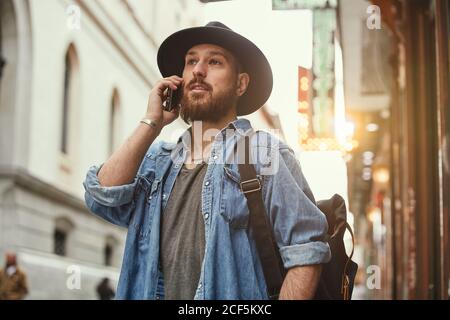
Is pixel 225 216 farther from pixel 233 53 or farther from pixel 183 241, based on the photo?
pixel 233 53

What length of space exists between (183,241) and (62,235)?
3.44m

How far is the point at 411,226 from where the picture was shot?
6.46 m

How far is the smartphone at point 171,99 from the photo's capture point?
248 cm

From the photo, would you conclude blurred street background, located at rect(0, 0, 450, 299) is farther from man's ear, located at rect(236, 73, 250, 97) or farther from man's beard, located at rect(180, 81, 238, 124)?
man's beard, located at rect(180, 81, 238, 124)

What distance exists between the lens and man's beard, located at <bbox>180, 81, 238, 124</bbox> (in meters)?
2.46

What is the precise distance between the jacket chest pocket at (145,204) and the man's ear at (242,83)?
15.9 inches

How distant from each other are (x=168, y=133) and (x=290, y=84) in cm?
62

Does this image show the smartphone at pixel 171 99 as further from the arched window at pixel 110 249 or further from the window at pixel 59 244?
the arched window at pixel 110 249

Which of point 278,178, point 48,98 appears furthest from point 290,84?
point 48,98

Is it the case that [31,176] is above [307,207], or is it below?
above

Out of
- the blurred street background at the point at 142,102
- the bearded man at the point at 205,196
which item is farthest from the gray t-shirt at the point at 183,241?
the blurred street background at the point at 142,102

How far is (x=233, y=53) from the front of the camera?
257 cm

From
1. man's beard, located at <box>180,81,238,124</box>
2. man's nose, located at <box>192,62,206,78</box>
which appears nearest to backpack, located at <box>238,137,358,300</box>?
man's beard, located at <box>180,81,238,124</box>

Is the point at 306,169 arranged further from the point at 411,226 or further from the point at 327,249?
the point at 411,226
